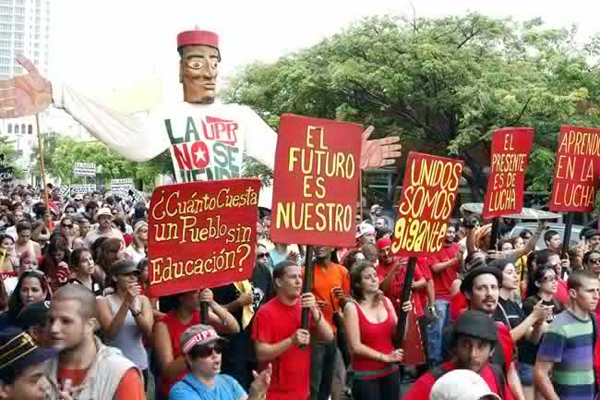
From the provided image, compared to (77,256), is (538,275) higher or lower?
higher

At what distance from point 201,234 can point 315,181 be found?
2.85 feet

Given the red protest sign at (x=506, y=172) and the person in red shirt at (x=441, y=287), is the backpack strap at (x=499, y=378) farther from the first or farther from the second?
the person in red shirt at (x=441, y=287)

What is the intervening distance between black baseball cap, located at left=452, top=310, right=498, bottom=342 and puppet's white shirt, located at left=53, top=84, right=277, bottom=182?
336cm

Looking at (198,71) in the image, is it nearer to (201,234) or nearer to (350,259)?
(350,259)

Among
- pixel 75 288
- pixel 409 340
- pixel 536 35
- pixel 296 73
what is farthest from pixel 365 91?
pixel 75 288

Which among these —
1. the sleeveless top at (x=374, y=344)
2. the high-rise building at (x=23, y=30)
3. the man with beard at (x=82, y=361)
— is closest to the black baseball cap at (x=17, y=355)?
the man with beard at (x=82, y=361)

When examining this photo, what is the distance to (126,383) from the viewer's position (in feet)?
11.0

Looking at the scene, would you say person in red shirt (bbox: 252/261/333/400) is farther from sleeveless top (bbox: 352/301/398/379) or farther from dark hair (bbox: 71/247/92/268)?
dark hair (bbox: 71/247/92/268)

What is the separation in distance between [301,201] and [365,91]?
19.1m

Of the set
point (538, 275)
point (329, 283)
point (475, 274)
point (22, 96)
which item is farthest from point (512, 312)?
point (22, 96)

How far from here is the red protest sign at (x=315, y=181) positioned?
5336 mm

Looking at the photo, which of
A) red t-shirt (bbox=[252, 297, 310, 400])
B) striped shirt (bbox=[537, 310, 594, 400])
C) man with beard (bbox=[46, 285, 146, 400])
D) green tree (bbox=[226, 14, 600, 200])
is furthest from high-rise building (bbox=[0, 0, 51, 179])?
man with beard (bbox=[46, 285, 146, 400])

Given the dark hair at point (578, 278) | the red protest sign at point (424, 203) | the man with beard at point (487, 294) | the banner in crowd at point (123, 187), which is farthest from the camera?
the banner in crowd at point (123, 187)

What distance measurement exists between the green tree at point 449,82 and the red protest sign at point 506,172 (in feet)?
47.6
